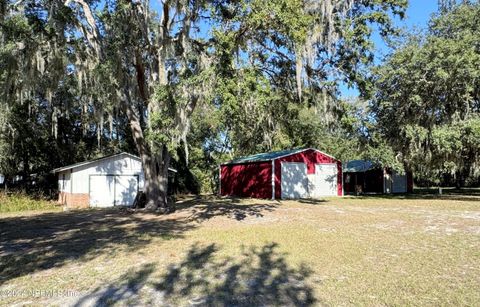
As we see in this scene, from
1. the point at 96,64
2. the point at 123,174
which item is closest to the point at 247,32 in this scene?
the point at 96,64

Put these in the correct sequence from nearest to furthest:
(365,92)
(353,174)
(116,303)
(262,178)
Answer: (116,303), (365,92), (262,178), (353,174)

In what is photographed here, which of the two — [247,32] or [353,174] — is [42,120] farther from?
[353,174]

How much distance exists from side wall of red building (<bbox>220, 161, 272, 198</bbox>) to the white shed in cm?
662

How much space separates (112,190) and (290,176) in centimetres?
963

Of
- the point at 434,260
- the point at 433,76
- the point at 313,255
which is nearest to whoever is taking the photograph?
the point at 434,260

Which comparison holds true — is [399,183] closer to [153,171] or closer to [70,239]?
[153,171]

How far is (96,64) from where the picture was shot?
497 inches

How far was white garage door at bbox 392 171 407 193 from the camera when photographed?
28.2 metres

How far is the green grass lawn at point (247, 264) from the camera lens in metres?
4.40

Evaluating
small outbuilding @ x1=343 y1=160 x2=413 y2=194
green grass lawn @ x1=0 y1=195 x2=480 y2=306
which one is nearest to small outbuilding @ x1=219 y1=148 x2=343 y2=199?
small outbuilding @ x1=343 y1=160 x2=413 y2=194

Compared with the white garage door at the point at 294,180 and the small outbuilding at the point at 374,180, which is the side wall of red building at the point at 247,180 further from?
the small outbuilding at the point at 374,180

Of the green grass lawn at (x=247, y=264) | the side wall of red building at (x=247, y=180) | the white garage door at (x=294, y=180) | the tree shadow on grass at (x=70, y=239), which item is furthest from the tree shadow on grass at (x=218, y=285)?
the white garage door at (x=294, y=180)

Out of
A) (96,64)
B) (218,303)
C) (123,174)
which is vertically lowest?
(218,303)

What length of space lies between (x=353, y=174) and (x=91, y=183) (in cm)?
2018
